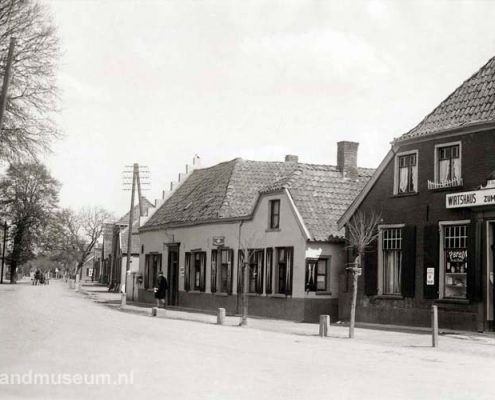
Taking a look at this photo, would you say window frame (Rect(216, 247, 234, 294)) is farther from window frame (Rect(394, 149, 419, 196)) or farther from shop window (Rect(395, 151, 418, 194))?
shop window (Rect(395, 151, 418, 194))

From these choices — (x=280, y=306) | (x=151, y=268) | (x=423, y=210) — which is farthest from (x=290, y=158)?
(x=423, y=210)

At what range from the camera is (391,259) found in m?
24.9

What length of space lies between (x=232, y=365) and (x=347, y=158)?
21082 mm

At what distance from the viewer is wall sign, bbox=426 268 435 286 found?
74.6ft

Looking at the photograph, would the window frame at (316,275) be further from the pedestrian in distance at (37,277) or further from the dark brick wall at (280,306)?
the pedestrian in distance at (37,277)

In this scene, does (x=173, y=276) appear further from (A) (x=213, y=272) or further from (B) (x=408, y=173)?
(B) (x=408, y=173)

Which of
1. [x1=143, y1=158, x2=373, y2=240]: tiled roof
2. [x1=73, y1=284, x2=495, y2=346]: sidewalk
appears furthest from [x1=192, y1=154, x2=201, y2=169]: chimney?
[x1=73, y1=284, x2=495, y2=346]: sidewalk

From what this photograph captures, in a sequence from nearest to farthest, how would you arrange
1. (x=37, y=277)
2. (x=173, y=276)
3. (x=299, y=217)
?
1. (x=299, y=217)
2. (x=173, y=276)
3. (x=37, y=277)

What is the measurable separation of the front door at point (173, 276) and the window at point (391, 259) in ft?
51.4

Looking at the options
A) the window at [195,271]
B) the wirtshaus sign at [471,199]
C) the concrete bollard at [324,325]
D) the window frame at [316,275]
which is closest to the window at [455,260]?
the wirtshaus sign at [471,199]

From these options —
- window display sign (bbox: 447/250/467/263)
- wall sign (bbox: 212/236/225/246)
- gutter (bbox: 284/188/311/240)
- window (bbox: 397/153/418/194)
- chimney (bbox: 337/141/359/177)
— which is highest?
chimney (bbox: 337/141/359/177)

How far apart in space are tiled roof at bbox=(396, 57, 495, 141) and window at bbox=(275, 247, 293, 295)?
22.0 ft

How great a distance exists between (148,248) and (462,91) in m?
24.4

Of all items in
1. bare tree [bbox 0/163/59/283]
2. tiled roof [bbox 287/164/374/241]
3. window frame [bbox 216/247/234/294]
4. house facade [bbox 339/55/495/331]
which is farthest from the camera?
bare tree [bbox 0/163/59/283]
